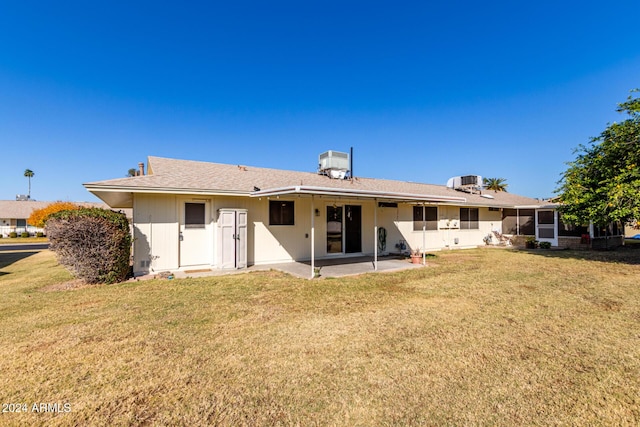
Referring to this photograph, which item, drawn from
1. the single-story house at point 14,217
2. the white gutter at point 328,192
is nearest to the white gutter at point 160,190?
the white gutter at point 328,192

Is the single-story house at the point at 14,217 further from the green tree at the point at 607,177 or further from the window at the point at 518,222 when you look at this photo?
the green tree at the point at 607,177

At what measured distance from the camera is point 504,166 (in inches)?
921

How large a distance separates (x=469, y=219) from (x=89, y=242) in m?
16.8

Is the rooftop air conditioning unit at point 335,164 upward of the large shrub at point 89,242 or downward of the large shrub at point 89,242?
upward

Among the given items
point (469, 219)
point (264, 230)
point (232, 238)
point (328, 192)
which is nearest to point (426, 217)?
point (469, 219)

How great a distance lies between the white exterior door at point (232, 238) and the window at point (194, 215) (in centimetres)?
77

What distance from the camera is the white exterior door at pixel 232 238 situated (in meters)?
8.82

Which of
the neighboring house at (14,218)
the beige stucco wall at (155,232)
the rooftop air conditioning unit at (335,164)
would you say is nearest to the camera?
the beige stucco wall at (155,232)

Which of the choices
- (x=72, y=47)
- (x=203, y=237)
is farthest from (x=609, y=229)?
(x=72, y=47)

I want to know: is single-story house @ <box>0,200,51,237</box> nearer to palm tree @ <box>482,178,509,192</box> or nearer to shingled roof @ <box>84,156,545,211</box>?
shingled roof @ <box>84,156,545,211</box>

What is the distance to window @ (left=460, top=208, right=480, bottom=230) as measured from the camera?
52.8ft

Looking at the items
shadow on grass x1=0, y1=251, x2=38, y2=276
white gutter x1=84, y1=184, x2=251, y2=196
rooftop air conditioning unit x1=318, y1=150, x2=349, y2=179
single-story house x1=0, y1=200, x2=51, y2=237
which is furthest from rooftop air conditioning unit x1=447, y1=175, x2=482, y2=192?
single-story house x1=0, y1=200, x2=51, y2=237

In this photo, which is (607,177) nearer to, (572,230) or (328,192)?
(572,230)

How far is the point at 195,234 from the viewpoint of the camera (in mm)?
9023
